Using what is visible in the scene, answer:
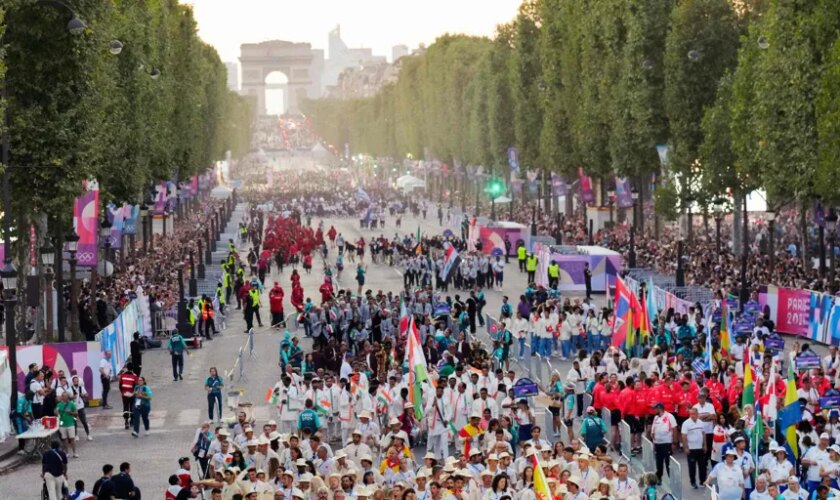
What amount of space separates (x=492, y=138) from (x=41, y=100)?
242ft

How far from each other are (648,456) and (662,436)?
407 mm

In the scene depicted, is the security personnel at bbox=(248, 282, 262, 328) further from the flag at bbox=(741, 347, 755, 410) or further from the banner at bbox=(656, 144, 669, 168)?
the flag at bbox=(741, 347, 755, 410)

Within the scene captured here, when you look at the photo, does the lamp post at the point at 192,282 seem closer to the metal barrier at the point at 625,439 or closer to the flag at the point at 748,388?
the metal barrier at the point at 625,439

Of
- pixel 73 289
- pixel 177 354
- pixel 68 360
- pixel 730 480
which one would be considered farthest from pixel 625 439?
pixel 73 289

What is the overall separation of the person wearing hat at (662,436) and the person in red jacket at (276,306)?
84.8 ft

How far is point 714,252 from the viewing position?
218ft

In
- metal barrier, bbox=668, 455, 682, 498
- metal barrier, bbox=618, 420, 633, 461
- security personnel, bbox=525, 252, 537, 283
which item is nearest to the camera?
A: metal barrier, bbox=668, 455, 682, 498

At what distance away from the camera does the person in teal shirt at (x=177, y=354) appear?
141 feet

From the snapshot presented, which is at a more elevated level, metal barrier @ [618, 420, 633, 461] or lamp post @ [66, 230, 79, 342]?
lamp post @ [66, 230, 79, 342]

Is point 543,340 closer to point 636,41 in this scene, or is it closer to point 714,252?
point 714,252

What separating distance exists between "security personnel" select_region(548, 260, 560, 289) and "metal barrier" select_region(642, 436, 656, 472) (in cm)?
3112

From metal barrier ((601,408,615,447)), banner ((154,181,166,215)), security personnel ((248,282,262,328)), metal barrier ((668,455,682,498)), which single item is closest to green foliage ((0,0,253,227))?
security personnel ((248,282,262,328))

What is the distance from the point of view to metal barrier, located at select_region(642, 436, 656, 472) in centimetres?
2835

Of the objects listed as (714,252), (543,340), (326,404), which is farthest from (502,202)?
(326,404)
